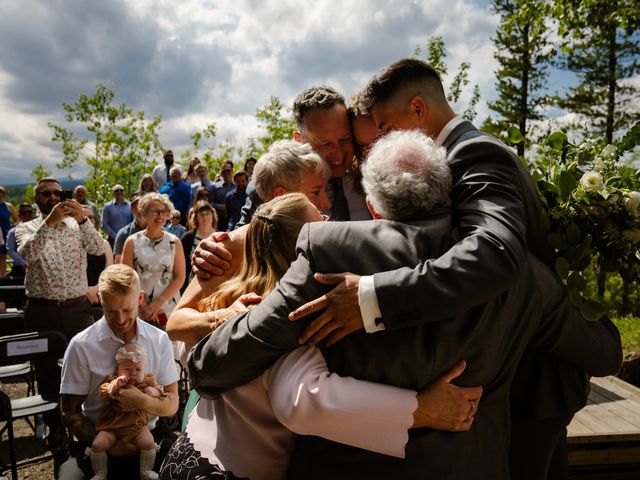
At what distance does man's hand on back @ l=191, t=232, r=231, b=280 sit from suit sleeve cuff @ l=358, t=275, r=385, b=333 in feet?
3.02

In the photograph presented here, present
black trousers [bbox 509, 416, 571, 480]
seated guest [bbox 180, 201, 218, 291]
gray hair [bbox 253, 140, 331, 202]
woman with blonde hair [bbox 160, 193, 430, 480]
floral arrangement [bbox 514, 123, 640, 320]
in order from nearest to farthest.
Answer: woman with blonde hair [bbox 160, 193, 430, 480] < floral arrangement [bbox 514, 123, 640, 320] < black trousers [bbox 509, 416, 571, 480] < gray hair [bbox 253, 140, 331, 202] < seated guest [bbox 180, 201, 218, 291]

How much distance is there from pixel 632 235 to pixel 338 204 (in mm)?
1634

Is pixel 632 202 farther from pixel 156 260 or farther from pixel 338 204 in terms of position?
pixel 156 260

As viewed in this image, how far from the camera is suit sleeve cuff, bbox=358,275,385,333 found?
1486 mm

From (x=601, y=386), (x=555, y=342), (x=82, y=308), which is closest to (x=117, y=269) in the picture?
(x=82, y=308)

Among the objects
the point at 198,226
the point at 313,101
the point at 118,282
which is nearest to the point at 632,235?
the point at 313,101

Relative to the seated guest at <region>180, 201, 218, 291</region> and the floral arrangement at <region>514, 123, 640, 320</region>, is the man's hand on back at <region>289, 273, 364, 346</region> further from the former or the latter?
the seated guest at <region>180, 201, 218, 291</region>

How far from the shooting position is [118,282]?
357cm

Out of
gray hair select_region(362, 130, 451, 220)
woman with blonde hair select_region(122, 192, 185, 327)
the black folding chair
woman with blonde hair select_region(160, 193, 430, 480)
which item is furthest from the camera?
woman with blonde hair select_region(122, 192, 185, 327)

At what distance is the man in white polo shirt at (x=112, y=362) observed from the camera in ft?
10.9

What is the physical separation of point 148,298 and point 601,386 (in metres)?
4.58

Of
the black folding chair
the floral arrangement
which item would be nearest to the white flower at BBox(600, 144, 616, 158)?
the floral arrangement

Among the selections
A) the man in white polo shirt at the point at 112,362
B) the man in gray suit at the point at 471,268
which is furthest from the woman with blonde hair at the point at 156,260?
the man in gray suit at the point at 471,268

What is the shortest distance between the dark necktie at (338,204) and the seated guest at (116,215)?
9.28 m
